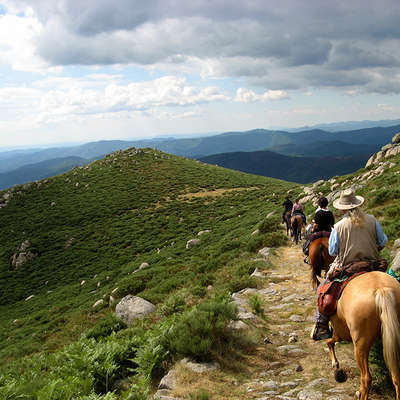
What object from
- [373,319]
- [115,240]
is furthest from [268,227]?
[115,240]

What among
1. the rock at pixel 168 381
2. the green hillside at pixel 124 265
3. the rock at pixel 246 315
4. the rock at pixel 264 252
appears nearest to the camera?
the rock at pixel 168 381

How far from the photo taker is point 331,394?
14.0 feet

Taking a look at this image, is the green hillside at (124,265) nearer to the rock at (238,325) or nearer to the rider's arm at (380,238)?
the rock at (238,325)

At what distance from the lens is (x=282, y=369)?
5266mm

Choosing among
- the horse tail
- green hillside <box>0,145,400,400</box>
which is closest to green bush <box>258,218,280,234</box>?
green hillside <box>0,145,400,400</box>

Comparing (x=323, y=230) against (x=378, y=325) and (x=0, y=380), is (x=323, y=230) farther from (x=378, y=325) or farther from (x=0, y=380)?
(x=0, y=380)

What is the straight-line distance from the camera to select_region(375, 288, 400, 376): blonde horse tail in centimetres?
362

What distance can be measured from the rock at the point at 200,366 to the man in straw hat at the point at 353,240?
2022 millimetres

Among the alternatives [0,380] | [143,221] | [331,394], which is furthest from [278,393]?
[143,221]

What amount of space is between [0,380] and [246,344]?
21.7ft

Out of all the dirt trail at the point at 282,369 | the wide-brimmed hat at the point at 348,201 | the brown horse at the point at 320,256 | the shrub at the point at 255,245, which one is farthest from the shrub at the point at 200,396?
the shrub at the point at 255,245

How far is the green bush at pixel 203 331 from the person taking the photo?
5539 millimetres

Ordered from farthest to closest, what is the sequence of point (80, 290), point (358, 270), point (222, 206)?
point (222, 206)
point (80, 290)
point (358, 270)

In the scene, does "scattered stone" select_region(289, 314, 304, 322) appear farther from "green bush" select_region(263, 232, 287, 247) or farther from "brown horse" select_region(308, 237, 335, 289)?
"green bush" select_region(263, 232, 287, 247)
